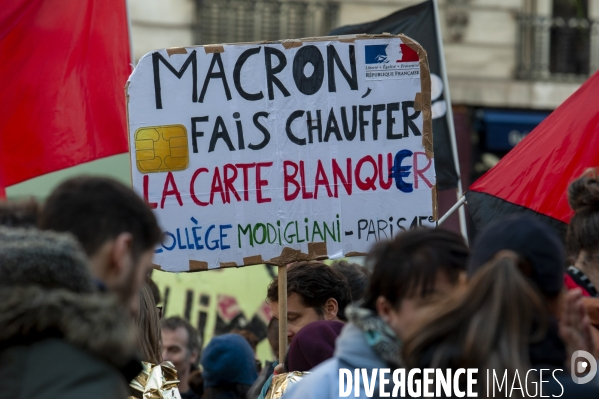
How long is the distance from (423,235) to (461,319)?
40 cm

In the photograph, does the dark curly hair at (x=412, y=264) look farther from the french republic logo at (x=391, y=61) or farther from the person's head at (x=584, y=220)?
the french republic logo at (x=391, y=61)

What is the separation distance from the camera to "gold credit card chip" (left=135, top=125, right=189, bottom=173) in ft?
13.9

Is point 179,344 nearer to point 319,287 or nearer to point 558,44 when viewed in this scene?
point 319,287

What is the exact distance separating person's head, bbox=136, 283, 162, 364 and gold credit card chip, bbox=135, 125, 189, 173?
65 centimetres

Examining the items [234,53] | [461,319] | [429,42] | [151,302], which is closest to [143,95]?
[234,53]

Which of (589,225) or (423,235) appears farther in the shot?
(589,225)

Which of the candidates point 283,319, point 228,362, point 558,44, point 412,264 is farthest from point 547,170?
point 558,44

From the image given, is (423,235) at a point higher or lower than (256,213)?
higher

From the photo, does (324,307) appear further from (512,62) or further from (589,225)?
(512,62)

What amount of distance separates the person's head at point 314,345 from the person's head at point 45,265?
1.44 meters

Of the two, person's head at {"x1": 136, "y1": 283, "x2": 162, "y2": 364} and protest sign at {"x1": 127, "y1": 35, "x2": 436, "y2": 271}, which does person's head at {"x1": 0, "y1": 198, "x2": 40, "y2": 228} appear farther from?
protest sign at {"x1": 127, "y1": 35, "x2": 436, "y2": 271}

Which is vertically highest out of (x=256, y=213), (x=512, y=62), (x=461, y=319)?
(x=461, y=319)

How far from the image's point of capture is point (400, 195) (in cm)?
425

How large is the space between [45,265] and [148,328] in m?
1.75
